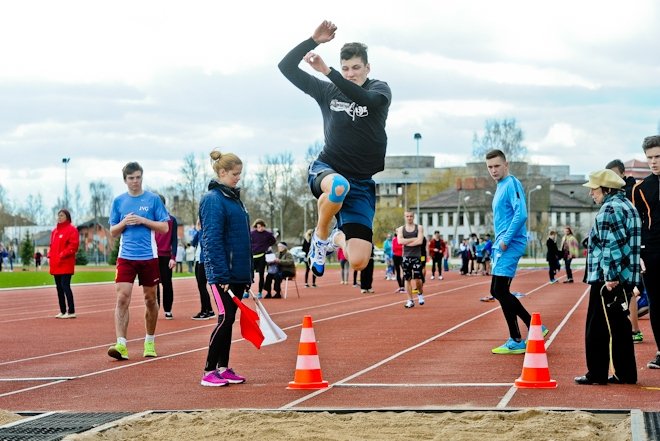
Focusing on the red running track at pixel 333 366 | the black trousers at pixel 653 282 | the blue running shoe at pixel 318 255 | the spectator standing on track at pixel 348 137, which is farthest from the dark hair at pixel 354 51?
the black trousers at pixel 653 282

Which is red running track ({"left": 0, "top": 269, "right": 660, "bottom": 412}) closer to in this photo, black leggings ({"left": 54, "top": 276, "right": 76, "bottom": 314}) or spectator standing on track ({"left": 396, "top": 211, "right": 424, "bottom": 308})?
black leggings ({"left": 54, "top": 276, "right": 76, "bottom": 314})

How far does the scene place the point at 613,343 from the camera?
9383 mm

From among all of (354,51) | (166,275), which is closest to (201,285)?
(166,275)

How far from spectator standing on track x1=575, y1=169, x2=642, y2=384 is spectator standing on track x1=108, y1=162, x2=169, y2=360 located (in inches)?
190

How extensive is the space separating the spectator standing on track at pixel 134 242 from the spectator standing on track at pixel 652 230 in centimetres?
517

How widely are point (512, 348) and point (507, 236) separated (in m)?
1.34

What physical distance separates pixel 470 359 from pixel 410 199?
110 meters

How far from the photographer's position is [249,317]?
31.7 feet

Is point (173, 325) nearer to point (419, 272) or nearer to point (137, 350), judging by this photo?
point (137, 350)

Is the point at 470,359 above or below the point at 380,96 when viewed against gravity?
below

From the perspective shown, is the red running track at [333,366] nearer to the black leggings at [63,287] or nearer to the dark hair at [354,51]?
the black leggings at [63,287]

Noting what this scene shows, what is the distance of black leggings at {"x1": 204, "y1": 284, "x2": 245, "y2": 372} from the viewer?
9.75m

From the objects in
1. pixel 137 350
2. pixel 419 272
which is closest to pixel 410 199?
pixel 419 272

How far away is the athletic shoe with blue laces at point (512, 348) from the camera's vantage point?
1179 cm
